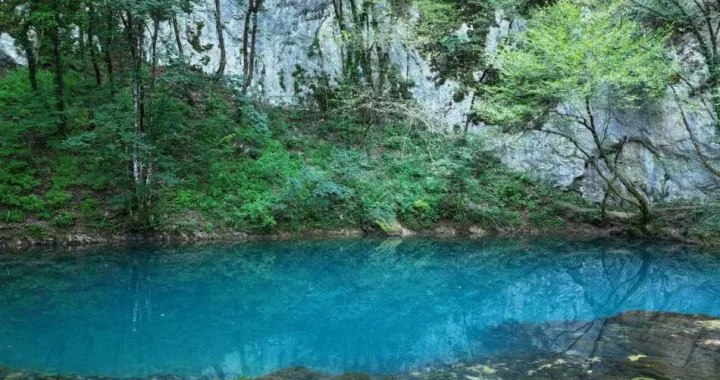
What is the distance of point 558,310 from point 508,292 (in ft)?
4.79

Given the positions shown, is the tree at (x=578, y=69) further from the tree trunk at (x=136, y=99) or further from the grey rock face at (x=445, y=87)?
the tree trunk at (x=136, y=99)

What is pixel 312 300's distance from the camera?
31.5ft

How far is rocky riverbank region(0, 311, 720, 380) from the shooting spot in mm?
5777

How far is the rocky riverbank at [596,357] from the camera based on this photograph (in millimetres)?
5777

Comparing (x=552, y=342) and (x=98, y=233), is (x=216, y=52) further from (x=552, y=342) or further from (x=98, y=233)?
(x=552, y=342)

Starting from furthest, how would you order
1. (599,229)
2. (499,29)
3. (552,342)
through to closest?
1. (499,29)
2. (599,229)
3. (552,342)

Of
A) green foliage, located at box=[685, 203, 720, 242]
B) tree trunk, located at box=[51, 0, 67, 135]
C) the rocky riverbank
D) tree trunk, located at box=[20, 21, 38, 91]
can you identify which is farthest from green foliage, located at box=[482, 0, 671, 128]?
tree trunk, located at box=[20, 21, 38, 91]

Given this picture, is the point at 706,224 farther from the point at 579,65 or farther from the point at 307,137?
the point at 307,137

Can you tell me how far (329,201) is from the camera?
15414 millimetres

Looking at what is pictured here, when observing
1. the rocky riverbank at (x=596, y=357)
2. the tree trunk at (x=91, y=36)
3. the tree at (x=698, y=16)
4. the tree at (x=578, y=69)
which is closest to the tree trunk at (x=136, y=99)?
the tree trunk at (x=91, y=36)

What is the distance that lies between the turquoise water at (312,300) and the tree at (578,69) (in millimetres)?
4404

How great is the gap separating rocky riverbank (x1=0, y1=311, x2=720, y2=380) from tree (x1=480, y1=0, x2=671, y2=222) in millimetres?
7738

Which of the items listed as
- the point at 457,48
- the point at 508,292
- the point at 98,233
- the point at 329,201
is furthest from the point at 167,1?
the point at 457,48

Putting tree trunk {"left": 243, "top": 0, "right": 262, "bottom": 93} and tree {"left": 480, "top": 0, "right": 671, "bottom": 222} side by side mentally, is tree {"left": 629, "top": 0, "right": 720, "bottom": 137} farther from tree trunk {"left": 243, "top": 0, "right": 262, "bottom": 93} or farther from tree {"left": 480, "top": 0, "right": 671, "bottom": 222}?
tree trunk {"left": 243, "top": 0, "right": 262, "bottom": 93}
